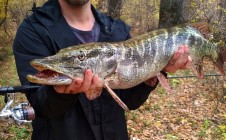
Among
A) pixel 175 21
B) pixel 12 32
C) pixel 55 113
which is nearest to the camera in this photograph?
pixel 55 113

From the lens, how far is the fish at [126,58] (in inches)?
81.9

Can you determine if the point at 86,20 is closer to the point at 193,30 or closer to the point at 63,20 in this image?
the point at 63,20

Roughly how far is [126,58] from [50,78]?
2.33 ft

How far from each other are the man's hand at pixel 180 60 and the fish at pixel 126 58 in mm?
36

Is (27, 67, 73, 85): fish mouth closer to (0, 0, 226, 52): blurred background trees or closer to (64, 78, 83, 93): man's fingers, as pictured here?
(64, 78, 83, 93): man's fingers

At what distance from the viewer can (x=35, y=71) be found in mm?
2408

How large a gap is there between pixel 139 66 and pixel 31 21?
866mm

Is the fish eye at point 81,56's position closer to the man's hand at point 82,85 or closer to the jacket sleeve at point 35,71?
the man's hand at point 82,85

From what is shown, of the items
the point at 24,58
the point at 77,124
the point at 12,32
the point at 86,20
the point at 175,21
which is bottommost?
the point at 12,32

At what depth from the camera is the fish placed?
2080 millimetres

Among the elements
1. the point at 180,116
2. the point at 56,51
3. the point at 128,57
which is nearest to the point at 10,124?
the point at 180,116


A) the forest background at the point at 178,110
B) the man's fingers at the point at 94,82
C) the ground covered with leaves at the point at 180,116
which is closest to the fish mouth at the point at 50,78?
the man's fingers at the point at 94,82

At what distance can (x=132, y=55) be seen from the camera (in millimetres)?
2613

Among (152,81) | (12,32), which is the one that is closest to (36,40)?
(152,81)
